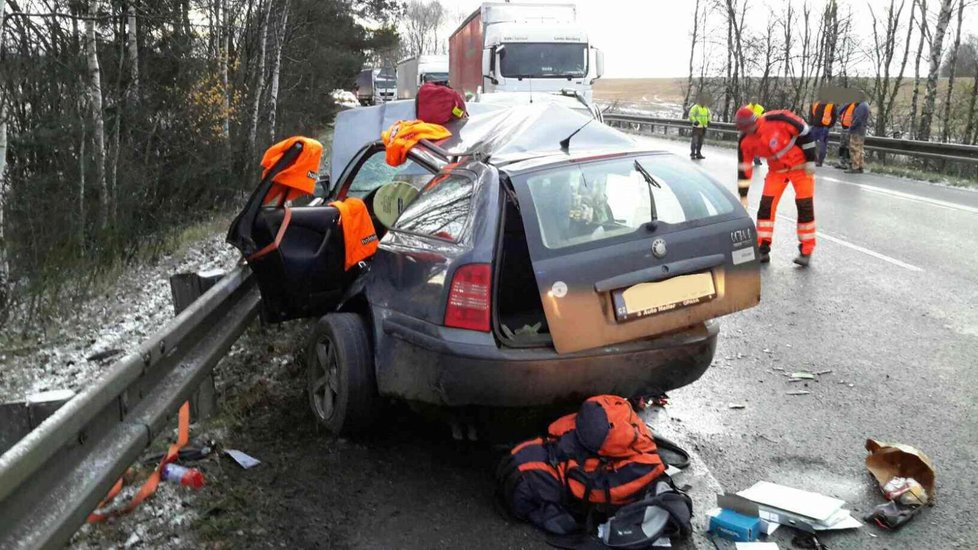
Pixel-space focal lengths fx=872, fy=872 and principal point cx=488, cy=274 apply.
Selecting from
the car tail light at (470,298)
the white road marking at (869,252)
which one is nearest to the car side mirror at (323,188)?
the car tail light at (470,298)

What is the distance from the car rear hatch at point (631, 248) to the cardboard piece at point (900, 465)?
3.01 ft

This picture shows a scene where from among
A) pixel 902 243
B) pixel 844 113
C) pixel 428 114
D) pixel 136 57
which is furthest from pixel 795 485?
pixel 844 113

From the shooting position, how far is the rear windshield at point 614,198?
13.3ft

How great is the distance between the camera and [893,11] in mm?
36250

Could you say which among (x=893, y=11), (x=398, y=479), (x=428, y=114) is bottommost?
(x=398, y=479)

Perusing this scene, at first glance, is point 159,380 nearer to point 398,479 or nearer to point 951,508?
point 398,479

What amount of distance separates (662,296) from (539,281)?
61 centimetres

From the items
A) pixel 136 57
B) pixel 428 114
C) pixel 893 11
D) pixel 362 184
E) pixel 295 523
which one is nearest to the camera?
pixel 295 523

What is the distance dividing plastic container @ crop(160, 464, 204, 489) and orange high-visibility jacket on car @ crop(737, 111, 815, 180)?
676cm

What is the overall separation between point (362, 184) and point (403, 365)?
3.07 m

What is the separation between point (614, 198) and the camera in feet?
14.3

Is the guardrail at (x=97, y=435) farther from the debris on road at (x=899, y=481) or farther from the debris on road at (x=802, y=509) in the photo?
the debris on road at (x=899, y=481)

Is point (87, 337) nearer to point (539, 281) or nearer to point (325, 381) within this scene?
point (325, 381)

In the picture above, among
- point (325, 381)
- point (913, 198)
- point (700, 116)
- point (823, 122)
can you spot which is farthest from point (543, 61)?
point (325, 381)
